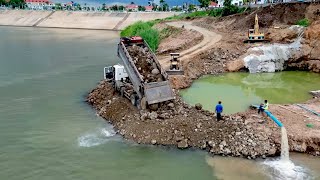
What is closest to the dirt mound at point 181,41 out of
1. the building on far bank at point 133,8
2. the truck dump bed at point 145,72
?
the truck dump bed at point 145,72

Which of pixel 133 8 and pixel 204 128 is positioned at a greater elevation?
pixel 133 8

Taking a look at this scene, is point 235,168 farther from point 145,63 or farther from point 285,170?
point 145,63

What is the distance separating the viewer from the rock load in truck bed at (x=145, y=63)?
22.5 meters

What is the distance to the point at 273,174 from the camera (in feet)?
53.7

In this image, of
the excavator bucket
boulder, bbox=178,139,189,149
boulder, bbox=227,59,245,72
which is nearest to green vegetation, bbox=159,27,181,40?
boulder, bbox=227,59,245,72

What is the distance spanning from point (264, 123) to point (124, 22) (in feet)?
275

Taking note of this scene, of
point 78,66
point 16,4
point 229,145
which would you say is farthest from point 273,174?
point 16,4

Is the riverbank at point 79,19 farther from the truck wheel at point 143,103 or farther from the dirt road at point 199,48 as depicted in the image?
the truck wheel at point 143,103

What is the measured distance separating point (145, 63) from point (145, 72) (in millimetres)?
1029

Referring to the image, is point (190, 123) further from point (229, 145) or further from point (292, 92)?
point (292, 92)

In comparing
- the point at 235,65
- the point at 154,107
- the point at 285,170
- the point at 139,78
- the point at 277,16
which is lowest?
the point at 285,170

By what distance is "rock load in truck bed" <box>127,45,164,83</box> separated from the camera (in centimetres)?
2245

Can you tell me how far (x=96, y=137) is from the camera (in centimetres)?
2038

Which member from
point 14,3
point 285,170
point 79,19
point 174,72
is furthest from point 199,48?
point 14,3
